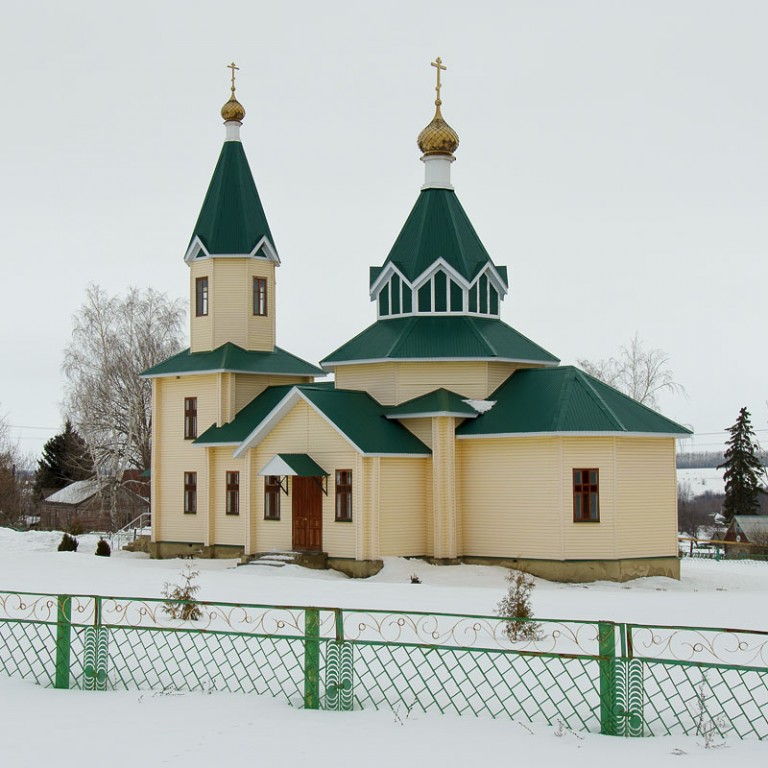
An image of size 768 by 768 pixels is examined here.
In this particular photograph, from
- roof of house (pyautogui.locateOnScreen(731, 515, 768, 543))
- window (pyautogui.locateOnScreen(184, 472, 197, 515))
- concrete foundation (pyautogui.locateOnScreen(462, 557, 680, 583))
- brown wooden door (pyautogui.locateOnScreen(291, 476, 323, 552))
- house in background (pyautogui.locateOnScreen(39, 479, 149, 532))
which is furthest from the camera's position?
house in background (pyautogui.locateOnScreen(39, 479, 149, 532))

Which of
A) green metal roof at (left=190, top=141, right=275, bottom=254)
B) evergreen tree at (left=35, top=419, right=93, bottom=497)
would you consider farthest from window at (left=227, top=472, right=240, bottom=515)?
evergreen tree at (left=35, top=419, right=93, bottom=497)

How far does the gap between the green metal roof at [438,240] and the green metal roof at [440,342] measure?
108 cm

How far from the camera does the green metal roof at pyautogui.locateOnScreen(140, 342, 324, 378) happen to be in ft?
82.1

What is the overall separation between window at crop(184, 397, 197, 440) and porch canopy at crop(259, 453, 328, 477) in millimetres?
4658

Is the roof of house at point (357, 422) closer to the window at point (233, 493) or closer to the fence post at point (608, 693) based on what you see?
the window at point (233, 493)

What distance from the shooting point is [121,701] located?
28.0 ft

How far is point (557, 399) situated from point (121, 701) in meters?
13.6

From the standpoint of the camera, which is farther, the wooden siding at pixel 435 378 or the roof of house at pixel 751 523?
the roof of house at pixel 751 523

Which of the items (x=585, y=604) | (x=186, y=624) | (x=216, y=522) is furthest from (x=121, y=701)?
(x=216, y=522)

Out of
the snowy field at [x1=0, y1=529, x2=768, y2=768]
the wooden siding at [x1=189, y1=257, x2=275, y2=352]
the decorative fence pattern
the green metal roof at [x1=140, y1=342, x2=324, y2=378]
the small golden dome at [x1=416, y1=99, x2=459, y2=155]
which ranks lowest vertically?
the snowy field at [x1=0, y1=529, x2=768, y2=768]

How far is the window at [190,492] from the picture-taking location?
25609 millimetres

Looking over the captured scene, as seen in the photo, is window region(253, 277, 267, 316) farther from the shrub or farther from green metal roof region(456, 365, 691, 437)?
the shrub

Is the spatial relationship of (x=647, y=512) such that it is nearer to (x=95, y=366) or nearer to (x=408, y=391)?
(x=408, y=391)

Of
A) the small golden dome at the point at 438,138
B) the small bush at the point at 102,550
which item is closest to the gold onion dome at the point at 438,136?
the small golden dome at the point at 438,138
